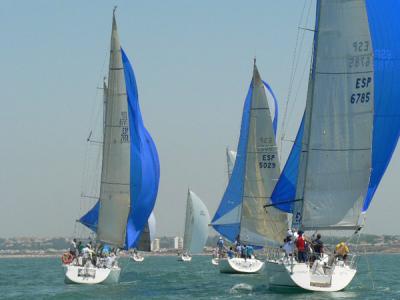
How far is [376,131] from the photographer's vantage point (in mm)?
33938

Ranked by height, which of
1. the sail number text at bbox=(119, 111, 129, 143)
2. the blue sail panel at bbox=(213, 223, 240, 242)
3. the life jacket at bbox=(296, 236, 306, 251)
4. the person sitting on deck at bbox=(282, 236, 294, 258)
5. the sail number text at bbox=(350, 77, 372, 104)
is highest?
the sail number text at bbox=(350, 77, 372, 104)

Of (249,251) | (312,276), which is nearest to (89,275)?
(312,276)

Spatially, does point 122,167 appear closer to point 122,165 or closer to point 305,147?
point 122,165

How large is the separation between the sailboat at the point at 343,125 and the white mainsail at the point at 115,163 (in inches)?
373

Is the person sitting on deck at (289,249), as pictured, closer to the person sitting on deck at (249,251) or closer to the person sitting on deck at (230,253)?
the person sitting on deck at (249,251)

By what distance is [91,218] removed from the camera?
44.7 meters

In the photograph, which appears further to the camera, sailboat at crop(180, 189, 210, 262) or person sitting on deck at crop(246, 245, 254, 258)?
sailboat at crop(180, 189, 210, 262)

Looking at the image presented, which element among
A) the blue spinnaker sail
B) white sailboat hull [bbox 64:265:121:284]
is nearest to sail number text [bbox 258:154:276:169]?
the blue spinnaker sail

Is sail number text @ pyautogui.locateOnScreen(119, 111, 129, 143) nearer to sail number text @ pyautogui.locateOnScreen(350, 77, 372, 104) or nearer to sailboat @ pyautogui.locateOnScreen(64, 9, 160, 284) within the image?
sailboat @ pyautogui.locateOnScreen(64, 9, 160, 284)

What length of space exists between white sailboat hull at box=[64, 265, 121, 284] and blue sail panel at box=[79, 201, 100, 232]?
622 cm

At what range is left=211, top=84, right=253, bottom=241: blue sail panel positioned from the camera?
50219 millimetres

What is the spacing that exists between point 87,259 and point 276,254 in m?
7.07

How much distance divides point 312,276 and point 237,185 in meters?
21.4

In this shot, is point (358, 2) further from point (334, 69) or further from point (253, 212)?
point (253, 212)
